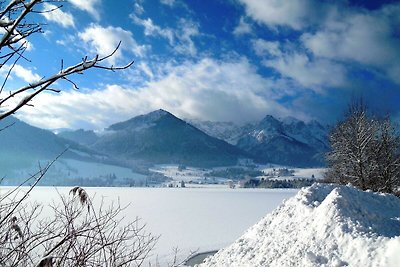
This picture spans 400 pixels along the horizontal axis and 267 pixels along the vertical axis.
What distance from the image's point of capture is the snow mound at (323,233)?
33.4ft

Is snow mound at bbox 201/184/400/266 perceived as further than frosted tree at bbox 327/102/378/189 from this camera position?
No

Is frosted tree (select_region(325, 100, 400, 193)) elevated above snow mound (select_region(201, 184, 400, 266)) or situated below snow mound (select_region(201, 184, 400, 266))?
above

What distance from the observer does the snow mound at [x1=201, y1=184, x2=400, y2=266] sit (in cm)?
1018

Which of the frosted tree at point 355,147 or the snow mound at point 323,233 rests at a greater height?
the frosted tree at point 355,147

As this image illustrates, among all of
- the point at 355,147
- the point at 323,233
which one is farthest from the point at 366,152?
the point at 323,233

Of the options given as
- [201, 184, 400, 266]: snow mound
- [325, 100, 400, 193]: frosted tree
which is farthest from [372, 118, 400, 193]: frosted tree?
[201, 184, 400, 266]: snow mound

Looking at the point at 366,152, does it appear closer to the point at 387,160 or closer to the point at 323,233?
the point at 387,160

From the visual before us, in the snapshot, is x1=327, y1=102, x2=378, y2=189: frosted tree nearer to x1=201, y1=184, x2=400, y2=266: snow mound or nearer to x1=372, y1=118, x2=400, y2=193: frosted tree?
x1=372, y1=118, x2=400, y2=193: frosted tree

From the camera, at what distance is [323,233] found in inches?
471

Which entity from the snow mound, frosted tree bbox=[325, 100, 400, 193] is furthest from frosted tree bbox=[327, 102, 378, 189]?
the snow mound

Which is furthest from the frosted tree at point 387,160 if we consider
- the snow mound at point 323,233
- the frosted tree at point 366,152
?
the snow mound at point 323,233

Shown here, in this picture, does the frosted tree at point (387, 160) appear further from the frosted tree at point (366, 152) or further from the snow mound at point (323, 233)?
the snow mound at point (323, 233)

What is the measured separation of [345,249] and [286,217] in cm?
467

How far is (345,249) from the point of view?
34.5ft
